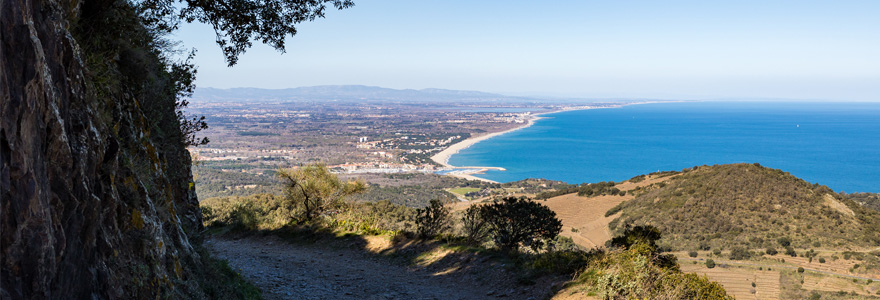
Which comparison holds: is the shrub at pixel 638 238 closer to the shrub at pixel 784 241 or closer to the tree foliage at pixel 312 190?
the tree foliage at pixel 312 190

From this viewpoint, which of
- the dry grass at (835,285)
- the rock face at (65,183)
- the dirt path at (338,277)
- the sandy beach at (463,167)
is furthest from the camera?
the sandy beach at (463,167)

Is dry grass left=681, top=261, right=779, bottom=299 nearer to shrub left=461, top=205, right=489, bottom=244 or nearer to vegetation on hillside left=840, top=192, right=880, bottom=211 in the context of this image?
shrub left=461, top=205, right=489, bottom=244

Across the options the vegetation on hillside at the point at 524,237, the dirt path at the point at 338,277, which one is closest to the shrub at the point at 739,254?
the vegetation on hillside at the point at 524,237

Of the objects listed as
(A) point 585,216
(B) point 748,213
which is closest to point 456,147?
(A) point 585,216

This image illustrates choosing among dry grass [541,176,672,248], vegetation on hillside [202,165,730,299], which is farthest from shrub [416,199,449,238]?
dry grass [541,176,672,248]

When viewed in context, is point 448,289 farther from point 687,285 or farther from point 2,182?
point 2,182

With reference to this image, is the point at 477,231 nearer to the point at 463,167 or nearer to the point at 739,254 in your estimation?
the point at 739,254

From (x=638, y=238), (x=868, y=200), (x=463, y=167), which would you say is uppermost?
(x=638, y=238)
